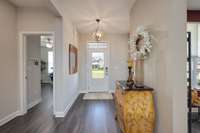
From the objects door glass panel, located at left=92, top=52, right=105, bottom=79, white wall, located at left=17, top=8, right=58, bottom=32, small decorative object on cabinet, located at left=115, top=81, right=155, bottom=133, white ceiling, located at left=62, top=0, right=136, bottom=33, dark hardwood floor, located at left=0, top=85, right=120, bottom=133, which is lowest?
dark hardwood floor, located at left=0, top=85, right=120, bottom=133

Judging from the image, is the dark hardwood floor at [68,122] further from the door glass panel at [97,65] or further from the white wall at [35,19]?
the door glass panel at [97,65]

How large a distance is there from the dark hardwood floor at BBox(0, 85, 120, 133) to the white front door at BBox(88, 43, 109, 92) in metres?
3.16

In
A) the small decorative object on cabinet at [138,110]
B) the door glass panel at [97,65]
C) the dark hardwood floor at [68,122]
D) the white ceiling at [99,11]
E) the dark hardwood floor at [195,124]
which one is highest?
the white ceiling at [99,11]

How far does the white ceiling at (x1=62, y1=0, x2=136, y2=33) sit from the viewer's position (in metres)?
4.32

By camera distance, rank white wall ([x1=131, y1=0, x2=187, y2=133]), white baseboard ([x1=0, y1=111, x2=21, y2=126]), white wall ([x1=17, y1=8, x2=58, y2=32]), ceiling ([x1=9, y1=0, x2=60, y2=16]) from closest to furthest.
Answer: white wall ([x1=131, y1=0, x2=187, y2=133]) → white baseboard ([x1=0, y1=111, x2=21, y2=126]) → ceiling ([x1=9, y1=0, x2=60, y2=16]) → white wall ([x1=17, y1=8, x2=58, y2=32])

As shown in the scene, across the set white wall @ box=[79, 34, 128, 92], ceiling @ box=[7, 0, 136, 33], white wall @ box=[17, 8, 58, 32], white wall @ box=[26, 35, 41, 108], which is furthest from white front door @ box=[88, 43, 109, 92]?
white wall @ box=[17, 8, 58, 32]

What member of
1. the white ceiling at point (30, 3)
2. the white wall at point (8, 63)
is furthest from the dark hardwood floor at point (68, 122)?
the white ceiling at point (30, 3)

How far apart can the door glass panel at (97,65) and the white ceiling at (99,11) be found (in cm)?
205

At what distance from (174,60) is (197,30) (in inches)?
137

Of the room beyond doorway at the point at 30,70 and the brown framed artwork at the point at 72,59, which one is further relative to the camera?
the brown framed artwork at the point at 72,59

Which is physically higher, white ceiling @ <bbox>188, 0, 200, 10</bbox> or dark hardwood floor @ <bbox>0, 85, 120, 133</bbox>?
white ceiling @ <bbox>188, 0, 200, 10</bbox>

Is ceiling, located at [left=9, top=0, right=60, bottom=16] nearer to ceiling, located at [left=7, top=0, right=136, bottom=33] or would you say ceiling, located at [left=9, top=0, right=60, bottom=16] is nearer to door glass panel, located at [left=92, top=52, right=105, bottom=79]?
ceiling, located at [left=7, top=0, right=136, bottom=33]

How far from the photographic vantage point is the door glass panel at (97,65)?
844 cm

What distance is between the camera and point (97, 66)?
844 centimetres
